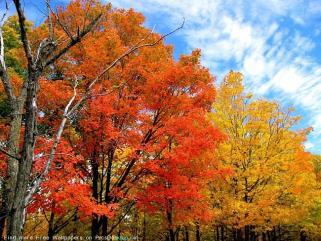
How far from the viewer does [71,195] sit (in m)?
13.3

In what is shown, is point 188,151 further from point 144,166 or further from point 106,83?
point 106,83

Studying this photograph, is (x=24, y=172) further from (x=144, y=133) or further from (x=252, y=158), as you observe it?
(x=252, y=158)

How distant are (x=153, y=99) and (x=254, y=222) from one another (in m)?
9.51

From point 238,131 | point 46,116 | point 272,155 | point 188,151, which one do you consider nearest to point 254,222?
point 272,155

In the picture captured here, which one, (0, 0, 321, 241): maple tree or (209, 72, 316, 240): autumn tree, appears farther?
(209, 72, 316, 240): autumn tree

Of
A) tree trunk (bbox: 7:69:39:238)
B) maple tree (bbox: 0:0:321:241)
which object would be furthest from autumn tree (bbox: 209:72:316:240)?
tree trunk (bbox: 7:69:39:238)

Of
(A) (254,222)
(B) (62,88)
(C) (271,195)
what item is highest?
(B) (62,88)

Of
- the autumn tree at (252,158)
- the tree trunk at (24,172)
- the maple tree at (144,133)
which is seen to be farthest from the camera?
the autumn tree at (252,158)

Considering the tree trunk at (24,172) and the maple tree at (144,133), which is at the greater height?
the maple tree at (144,133)

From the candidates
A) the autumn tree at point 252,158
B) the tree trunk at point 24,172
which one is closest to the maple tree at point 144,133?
the autumn tree at point 252,158

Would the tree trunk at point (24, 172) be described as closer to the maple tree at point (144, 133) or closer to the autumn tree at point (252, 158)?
the maple tree at point (144, 133)

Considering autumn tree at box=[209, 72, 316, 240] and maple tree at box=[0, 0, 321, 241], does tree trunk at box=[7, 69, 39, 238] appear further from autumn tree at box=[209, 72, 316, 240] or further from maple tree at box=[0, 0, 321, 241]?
autumn tree at box=[209, 72, 316, 240]

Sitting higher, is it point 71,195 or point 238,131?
point 238,131

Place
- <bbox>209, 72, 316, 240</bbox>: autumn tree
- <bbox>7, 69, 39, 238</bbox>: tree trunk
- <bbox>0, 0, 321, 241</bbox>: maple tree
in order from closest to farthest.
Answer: <bbox>7, 69, 39, 238</bbox>: tree trunk, <bbox>0, 0, 321, 241</bbox>: maple tree, <bbox>209, 72, 316, 240</bbox>: autumn tree
